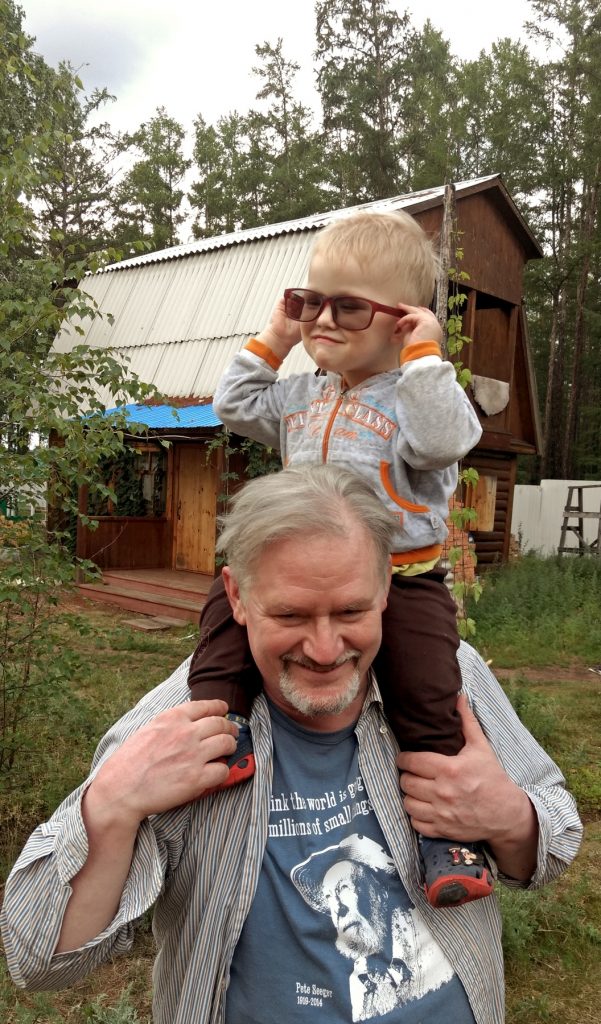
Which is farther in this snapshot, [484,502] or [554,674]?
[484,502]

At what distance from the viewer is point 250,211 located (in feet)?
107

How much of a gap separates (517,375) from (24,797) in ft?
44.1

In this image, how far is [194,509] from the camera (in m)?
14.2

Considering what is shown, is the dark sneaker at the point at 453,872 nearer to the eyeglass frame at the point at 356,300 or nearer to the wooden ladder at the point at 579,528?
the eyeglass frame at the point at 356,300

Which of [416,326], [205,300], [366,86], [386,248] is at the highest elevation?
[366,86]

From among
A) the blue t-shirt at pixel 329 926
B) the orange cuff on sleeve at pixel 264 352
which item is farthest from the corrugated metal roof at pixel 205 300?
the blue t-shirt at pixel 329 926

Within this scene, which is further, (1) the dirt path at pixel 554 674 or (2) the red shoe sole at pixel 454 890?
(1) the dirt path at pixel 554 674

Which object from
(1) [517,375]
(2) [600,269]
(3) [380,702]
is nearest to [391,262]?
(3) [380,702]

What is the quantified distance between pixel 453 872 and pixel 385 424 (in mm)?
1032

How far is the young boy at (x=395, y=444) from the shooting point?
179cm

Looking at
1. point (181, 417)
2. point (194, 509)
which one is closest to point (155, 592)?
point (194, 509)

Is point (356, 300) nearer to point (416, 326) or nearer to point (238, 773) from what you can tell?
point (416, 326)

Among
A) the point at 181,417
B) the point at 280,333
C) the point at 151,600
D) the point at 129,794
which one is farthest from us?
the point at 151,600

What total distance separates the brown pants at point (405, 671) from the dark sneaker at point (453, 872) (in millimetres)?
206
